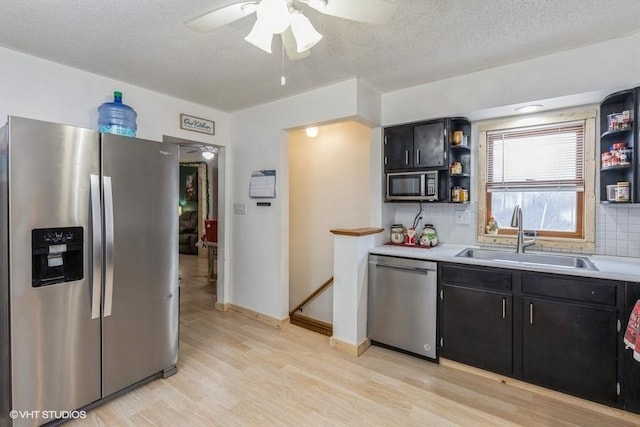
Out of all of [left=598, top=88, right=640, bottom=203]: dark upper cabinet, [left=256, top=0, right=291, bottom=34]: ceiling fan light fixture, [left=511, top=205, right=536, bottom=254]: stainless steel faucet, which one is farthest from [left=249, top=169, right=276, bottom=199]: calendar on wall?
[left=598, top=88, right=640, bottom=203]: dark upper cabinet

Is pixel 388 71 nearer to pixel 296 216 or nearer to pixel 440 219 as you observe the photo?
pixel 440 219

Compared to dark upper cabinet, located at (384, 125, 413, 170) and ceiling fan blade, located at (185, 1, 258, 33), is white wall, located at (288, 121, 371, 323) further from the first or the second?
ceiling fan blade, located at (185, 1, 258, 33)

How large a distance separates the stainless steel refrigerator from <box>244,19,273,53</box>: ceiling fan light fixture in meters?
1.15

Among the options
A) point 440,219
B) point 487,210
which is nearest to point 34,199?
point 440,219

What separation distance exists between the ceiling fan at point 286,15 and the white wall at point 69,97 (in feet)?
5.50

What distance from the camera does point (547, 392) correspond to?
2133 millimetres

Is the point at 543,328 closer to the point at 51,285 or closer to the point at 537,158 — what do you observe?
the point at 537,158

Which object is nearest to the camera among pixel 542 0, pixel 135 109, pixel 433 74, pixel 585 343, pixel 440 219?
pixel 542 0

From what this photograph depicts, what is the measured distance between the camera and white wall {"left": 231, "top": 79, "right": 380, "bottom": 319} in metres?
2.94

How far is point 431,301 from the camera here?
2.54 meters

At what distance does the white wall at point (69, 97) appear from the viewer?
2217 mm

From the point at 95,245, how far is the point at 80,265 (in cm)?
14

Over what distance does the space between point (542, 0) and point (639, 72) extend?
969 millimetres

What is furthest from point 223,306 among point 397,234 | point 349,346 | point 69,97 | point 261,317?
point 69,97
